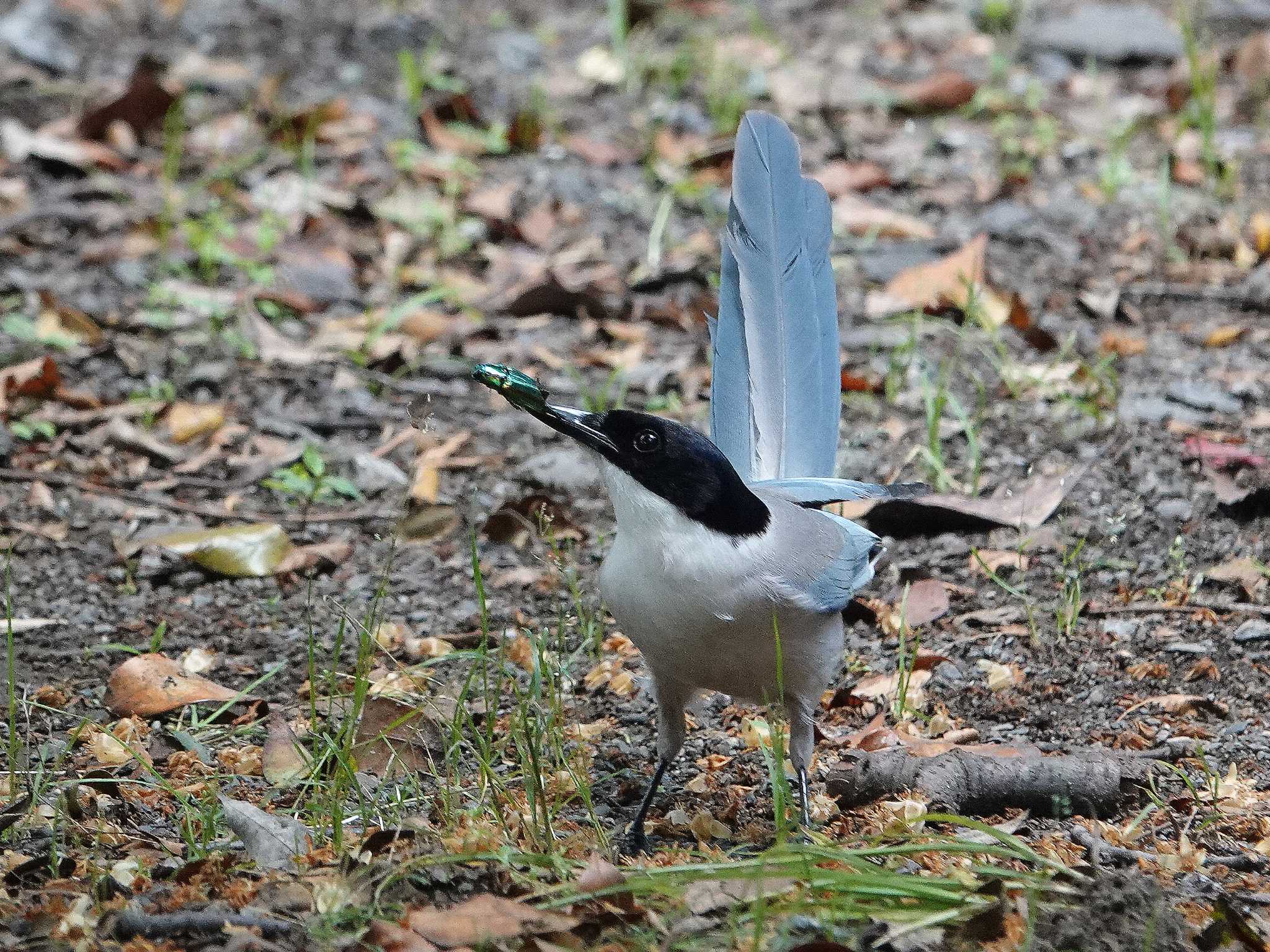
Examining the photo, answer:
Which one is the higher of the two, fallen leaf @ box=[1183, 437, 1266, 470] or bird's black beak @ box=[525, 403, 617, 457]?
bird's black beak @ box=[525, 403, 617, 457]

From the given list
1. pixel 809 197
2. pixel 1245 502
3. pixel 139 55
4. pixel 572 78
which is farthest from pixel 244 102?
pixel 1245 502

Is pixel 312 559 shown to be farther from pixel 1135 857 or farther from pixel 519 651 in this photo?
pixel 1135 857

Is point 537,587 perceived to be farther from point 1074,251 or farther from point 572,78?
point 572,78

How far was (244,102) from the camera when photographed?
7.31 meters

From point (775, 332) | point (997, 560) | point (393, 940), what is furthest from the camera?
point (997, 560)

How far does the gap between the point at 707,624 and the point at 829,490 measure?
27.1 inches

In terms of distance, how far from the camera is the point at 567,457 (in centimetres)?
498

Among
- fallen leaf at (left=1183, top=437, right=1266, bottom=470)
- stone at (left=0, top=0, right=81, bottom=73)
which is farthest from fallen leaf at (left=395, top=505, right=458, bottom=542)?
stone at (left=0, top=0, right=81, bottom=73)

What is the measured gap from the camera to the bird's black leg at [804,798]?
10.7 ft

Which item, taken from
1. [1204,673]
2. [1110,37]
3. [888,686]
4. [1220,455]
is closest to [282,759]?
[888,686]

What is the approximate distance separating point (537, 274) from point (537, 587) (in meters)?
2.17

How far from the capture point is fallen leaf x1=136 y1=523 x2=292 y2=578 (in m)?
4.38

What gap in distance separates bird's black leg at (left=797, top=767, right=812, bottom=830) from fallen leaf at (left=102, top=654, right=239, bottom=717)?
1.30 meters

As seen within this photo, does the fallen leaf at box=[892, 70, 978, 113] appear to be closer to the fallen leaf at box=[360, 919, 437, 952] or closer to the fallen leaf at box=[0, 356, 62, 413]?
the fallen leaf at box=[0, 356, 62, 413]
